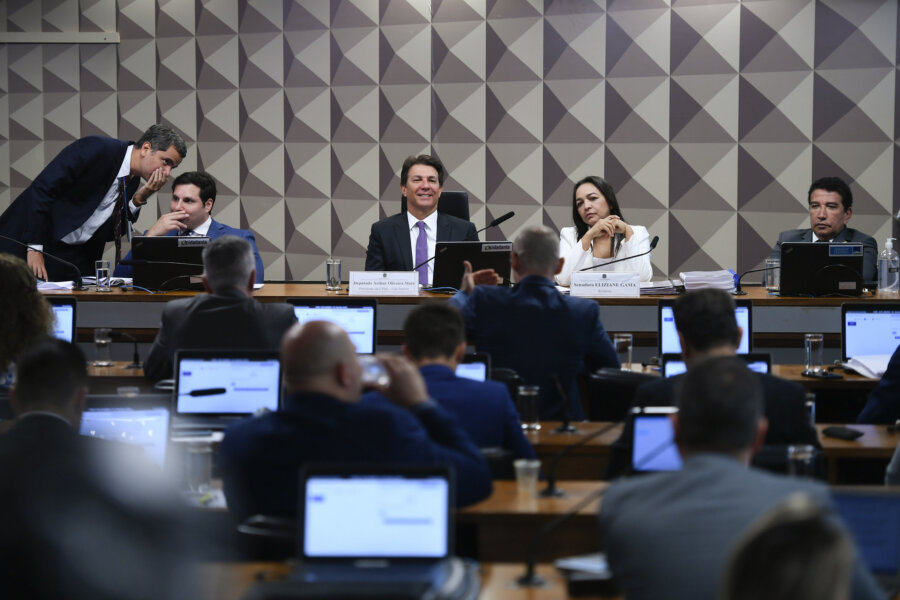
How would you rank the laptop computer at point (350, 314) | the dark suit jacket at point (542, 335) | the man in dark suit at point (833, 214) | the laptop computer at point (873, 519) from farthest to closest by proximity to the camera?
the man in dark suit at point (833, 214)
the laptop computer at point (350, 314)
the dark suit jacket at point (542, 335)
the laptop computer at point (873, 519)

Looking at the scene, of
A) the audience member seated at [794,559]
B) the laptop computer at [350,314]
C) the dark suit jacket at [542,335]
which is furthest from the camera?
the laptop computer at [350,314]

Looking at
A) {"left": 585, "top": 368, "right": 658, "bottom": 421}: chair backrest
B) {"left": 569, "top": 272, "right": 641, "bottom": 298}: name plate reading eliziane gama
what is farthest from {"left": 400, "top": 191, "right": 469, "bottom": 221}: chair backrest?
{"left": 585, "top": 368, "right": 658, "bottom": 421}: chair backrest

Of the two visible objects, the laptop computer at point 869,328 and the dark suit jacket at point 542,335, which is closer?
the dark suit jacket at point 542,335

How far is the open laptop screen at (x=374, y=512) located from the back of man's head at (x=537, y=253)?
7.16 ft

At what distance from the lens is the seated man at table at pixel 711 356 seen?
299 cm

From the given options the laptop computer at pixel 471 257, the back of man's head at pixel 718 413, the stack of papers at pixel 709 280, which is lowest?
the back of man's head at pixel 718 413

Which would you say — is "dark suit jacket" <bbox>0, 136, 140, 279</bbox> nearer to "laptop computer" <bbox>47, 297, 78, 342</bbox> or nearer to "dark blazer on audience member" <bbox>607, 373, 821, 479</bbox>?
"laptop computer" <bbox>47, 297, 78, 342</bbox>

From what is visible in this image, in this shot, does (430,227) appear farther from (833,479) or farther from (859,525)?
(859,525)

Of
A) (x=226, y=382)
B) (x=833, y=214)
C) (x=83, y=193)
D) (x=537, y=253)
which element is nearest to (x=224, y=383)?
(x=226, y=382)

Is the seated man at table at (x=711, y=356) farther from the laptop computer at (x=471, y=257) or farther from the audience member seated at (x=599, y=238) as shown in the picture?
the audience member seated at (x=599, y=238)

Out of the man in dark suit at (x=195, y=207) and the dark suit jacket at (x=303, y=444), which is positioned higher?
the man in dark suit at (x=195, y=207)

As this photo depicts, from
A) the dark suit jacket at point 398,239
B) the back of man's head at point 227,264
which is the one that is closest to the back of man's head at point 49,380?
the back of man's head at point 227,264

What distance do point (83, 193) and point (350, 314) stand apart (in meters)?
2.58

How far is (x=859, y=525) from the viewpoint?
2021mm
